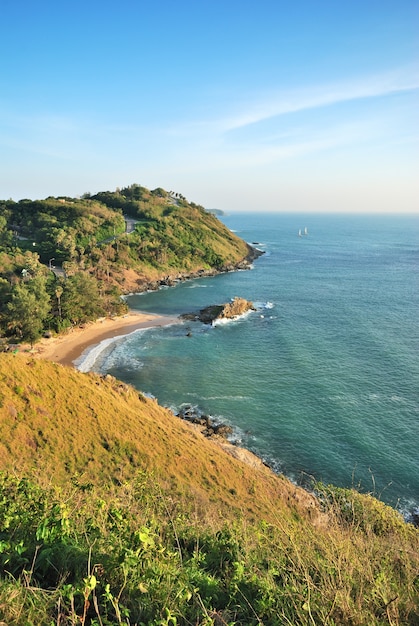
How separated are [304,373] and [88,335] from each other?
32674 millimetres

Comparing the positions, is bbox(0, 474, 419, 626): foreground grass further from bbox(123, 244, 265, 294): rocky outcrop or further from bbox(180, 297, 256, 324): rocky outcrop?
bbox(123, 244, 265, 294): rocky outcrop

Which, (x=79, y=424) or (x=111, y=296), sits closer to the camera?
(x=79, y=424)

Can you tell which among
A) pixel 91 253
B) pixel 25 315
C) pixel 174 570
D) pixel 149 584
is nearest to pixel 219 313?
pixel 25 315

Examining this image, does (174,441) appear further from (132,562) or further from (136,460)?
(132,562)

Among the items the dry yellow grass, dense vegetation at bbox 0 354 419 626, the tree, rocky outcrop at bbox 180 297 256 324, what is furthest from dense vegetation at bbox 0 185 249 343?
dense vegetation at bbox 0 354 419 626

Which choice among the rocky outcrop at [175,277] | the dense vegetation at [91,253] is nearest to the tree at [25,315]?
the dense vegetation at [91,253]

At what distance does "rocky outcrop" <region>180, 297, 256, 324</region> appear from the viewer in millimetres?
65812

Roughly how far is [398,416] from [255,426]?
13.8 meters

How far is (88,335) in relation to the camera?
5634 cm

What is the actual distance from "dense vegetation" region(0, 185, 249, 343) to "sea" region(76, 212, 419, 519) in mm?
8779

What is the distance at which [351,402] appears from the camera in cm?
3772

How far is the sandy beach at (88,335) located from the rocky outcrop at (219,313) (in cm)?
374

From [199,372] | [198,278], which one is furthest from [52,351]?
[198,278]

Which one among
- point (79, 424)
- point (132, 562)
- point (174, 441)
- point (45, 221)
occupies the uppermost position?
point (45, 221)
